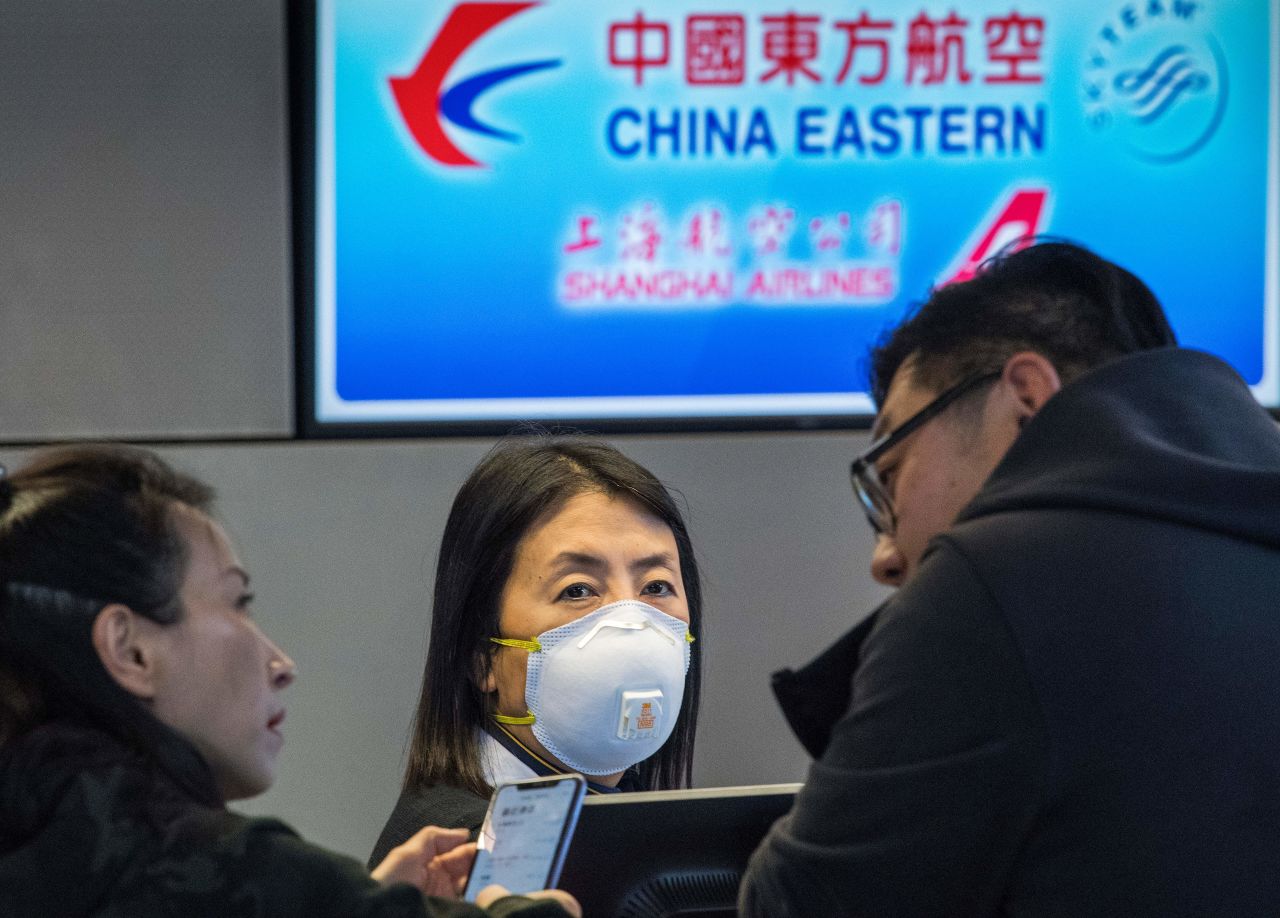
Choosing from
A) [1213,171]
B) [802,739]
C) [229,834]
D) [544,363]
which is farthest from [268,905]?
[1213,171]

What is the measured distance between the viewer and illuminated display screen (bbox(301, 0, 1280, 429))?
9.54ft

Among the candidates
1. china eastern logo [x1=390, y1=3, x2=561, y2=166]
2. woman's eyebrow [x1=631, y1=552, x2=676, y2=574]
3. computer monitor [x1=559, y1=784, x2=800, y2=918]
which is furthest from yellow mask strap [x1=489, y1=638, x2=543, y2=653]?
china eastern logo [x1=390, y1=3, x2=561, y2=166]

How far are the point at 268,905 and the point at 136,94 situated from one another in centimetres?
212

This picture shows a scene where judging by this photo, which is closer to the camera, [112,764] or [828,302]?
[112,764]

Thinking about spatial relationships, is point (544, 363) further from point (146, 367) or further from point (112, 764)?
point (112, 764)

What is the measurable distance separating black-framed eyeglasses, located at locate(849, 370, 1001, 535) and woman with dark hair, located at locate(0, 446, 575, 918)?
1.53ft

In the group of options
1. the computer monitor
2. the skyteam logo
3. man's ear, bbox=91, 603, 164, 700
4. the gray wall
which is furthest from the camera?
the skyteam logo

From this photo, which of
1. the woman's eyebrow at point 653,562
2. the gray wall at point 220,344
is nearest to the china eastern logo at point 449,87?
the gray wall at point 220,344

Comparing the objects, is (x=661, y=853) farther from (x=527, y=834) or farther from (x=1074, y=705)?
(x=1074, y=705)

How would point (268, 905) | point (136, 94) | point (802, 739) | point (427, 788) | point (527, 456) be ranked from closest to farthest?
point (268, 905)
point (802, 739)
point (427, 788)
point (527, 456)
point (136, 94)

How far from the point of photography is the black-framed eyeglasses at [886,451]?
137 centimetres

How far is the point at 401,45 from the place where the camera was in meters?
2.90

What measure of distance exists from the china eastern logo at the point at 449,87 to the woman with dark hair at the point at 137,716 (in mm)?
1720

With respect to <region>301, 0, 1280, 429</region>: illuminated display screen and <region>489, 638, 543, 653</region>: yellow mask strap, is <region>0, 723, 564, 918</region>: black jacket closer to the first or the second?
<region>489, 638, 543, 653</region>: yellow mask strap
